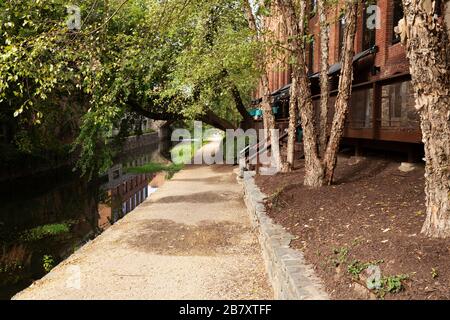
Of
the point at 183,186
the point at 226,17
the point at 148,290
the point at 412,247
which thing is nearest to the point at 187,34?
the point at 226,17

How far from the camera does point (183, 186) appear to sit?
676 inches

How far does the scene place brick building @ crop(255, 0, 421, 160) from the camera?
8.52 metres

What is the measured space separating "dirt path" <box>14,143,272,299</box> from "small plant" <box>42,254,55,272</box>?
136cm

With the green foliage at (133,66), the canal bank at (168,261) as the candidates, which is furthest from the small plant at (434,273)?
the green foliage at (133,66)

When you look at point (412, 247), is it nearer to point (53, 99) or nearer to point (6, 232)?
point (6, 232)

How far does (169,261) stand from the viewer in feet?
24.7

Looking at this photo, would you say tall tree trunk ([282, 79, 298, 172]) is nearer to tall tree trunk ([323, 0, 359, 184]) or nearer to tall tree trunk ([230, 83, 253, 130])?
tall tree trunk ([323, 0, 359, 184])

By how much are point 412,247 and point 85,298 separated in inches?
169

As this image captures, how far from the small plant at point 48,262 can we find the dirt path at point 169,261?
4.45 feet

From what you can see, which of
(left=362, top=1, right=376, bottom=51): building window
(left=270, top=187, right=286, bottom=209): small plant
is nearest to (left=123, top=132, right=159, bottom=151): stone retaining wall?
(left=362, top=1, right=376, bottom=51): building window

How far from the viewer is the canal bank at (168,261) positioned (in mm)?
6203

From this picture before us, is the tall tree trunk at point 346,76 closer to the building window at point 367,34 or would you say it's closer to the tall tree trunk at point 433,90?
the tall tree trunk at point 433,90

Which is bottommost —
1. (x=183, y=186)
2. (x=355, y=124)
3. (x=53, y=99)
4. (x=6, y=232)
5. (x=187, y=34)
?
(x=6, y=232)
